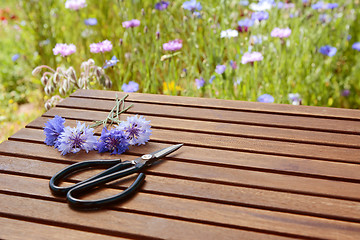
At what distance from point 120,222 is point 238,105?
0.70m

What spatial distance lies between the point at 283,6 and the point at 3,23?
9.56 ft

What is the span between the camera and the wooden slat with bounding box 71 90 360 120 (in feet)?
4.34

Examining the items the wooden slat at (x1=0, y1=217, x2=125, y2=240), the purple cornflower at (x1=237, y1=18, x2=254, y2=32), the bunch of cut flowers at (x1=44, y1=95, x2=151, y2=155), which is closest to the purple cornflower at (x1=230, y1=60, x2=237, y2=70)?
the purple cornflower at (x1=237, y1=18, x2=254, y2=32)

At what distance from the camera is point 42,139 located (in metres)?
1.23

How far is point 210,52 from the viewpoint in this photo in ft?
7.51

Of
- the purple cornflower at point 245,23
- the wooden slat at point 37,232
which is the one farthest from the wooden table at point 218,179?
the purple cornflower at point 245,23

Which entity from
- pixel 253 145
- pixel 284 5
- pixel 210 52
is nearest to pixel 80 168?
pixel 253 145

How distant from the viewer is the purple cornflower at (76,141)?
113 cm

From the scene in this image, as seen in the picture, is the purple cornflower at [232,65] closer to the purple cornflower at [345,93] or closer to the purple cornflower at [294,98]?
the purple cornflower at [294,98]

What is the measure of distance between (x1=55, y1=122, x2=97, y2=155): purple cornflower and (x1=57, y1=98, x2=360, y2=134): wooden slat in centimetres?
25

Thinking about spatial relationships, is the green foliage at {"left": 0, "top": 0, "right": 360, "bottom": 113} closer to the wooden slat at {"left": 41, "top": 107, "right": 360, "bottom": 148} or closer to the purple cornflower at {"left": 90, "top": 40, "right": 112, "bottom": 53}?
the purple cornflower at {"left": 90, "top": 40, "right": 112, "bottom": 53}

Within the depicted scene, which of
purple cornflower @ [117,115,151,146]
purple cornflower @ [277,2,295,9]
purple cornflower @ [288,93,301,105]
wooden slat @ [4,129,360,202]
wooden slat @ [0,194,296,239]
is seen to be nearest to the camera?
wooden slat @ [0,194,296,239]

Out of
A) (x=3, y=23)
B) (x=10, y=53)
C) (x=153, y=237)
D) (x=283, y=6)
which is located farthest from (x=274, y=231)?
(x=3, y=23)

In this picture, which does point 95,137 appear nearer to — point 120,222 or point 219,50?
point 120,222
